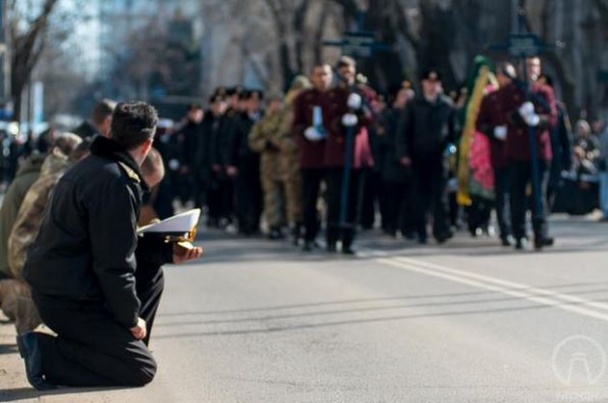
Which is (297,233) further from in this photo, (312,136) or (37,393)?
(37,393)

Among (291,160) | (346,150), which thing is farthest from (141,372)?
(291,160)

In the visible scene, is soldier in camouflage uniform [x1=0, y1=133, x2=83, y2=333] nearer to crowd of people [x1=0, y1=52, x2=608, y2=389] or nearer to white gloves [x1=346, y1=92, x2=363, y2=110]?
crowd of people [x1=0, y1=52, x2=608, y2=389]

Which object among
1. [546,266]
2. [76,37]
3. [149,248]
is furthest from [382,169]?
[76,37]

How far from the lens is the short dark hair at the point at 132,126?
8.73 meters

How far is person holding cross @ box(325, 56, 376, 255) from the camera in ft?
57.7

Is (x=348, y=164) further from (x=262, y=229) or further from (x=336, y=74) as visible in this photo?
(x=262, y=229)

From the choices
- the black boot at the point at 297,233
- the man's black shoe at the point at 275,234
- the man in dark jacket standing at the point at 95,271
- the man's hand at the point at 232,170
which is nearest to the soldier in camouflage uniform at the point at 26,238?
the man in dark jacket standing at the point at 95,271

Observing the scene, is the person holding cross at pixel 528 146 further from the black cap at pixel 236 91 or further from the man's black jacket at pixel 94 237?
the man's black jacket at pixel 94 237

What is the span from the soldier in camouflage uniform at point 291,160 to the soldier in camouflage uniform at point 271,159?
11cm

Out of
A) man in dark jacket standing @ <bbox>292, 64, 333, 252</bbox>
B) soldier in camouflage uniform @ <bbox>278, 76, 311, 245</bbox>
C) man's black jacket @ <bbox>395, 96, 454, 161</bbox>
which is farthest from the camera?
soldier in camouflage uniform @ <bbox>278, 76, 311, 245</bbox>

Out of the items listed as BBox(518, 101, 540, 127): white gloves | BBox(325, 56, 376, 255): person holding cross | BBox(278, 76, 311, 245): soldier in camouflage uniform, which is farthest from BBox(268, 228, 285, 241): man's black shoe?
BBox(518, 101, 540, 127): white gloves

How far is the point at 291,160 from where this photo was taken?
2059 centimetres

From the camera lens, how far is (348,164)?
58.1 ft

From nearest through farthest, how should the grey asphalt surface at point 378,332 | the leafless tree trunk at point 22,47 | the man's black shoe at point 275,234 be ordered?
the grey asphalt surface at point 378,332, the man's black shoe at point 275,234, the leafless tree trunk at point 22,47
